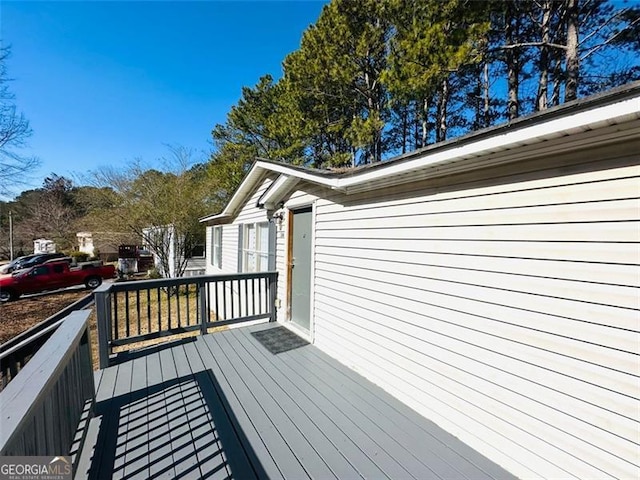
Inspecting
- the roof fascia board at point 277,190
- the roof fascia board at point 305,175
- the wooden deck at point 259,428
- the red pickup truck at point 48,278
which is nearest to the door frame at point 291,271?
the roof fascia board at point 277,190

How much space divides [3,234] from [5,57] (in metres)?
23.2

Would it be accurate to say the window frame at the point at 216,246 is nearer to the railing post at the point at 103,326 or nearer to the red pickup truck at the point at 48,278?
the railing post at the point at 103,326

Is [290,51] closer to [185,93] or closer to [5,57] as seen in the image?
[185,93]

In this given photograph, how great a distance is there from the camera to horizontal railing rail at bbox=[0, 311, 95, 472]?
947 millimetres

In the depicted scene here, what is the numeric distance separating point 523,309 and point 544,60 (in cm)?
824

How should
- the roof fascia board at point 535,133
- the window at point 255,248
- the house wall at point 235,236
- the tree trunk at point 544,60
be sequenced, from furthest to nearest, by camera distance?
the tree trunk at point 544,60, the house wall at point 235,236, the window at point 255,248, the roof fascia board at point 535,133

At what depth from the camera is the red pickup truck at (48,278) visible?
34.6ft

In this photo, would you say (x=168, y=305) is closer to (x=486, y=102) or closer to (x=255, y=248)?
(x=255, y=248)

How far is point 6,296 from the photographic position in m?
10.4

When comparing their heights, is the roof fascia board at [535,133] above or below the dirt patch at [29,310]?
above

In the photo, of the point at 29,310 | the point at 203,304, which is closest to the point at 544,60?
the point at 203,304

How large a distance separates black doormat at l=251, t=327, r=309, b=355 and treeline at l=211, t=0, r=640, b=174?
571cm

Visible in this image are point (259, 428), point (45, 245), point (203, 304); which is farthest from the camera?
point (45, 245)

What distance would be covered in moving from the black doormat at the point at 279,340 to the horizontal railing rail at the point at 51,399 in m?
1.91
